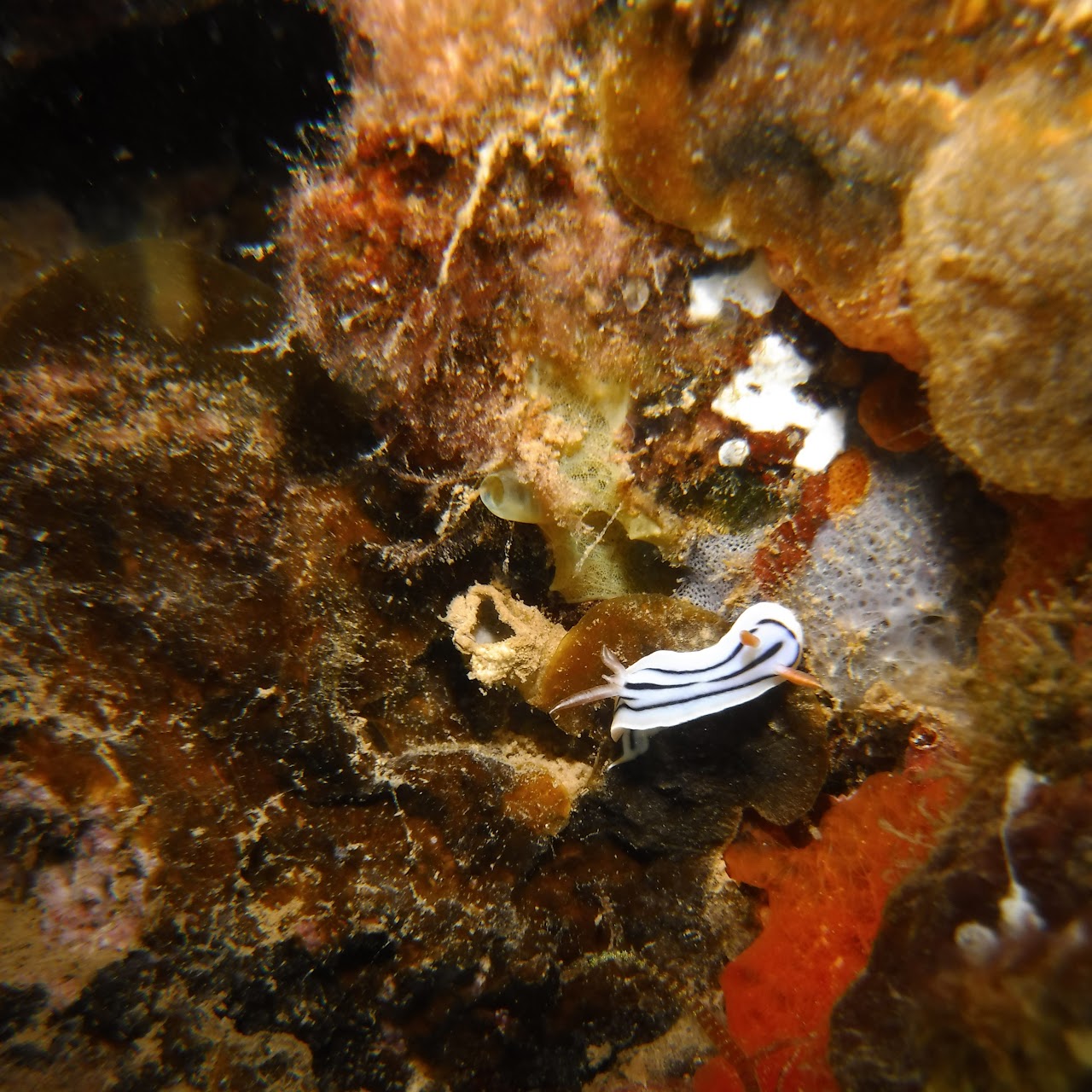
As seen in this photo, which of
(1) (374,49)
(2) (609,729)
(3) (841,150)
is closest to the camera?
(3) (841,150)

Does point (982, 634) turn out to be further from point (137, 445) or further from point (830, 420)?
point (137, 445)

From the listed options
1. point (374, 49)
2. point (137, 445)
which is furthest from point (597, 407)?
point (137, 445)

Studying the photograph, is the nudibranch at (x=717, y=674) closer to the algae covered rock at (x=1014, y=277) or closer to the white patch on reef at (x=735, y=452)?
the white patch on reef at (x=735, y=452)

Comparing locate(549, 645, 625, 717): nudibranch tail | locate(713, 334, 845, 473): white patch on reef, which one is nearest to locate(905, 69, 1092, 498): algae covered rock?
locate(713, 334, 845, 473): white patch on reef

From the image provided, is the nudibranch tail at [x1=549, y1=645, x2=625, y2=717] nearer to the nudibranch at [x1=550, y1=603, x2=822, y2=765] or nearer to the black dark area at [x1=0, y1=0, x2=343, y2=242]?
the nudibranch at [x1=550, y1=603, x2=822, y2=765]

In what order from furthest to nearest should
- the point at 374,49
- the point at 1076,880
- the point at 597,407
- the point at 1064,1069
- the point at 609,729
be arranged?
the point at 609,729, the point at 597,407, the point at 374,49, the point at 1076,880, the point at 1064,1069

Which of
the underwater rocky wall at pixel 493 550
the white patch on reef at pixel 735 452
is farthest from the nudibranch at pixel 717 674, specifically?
the white patch on reef at pixel 735 452

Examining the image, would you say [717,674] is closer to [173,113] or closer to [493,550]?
[493,550]
